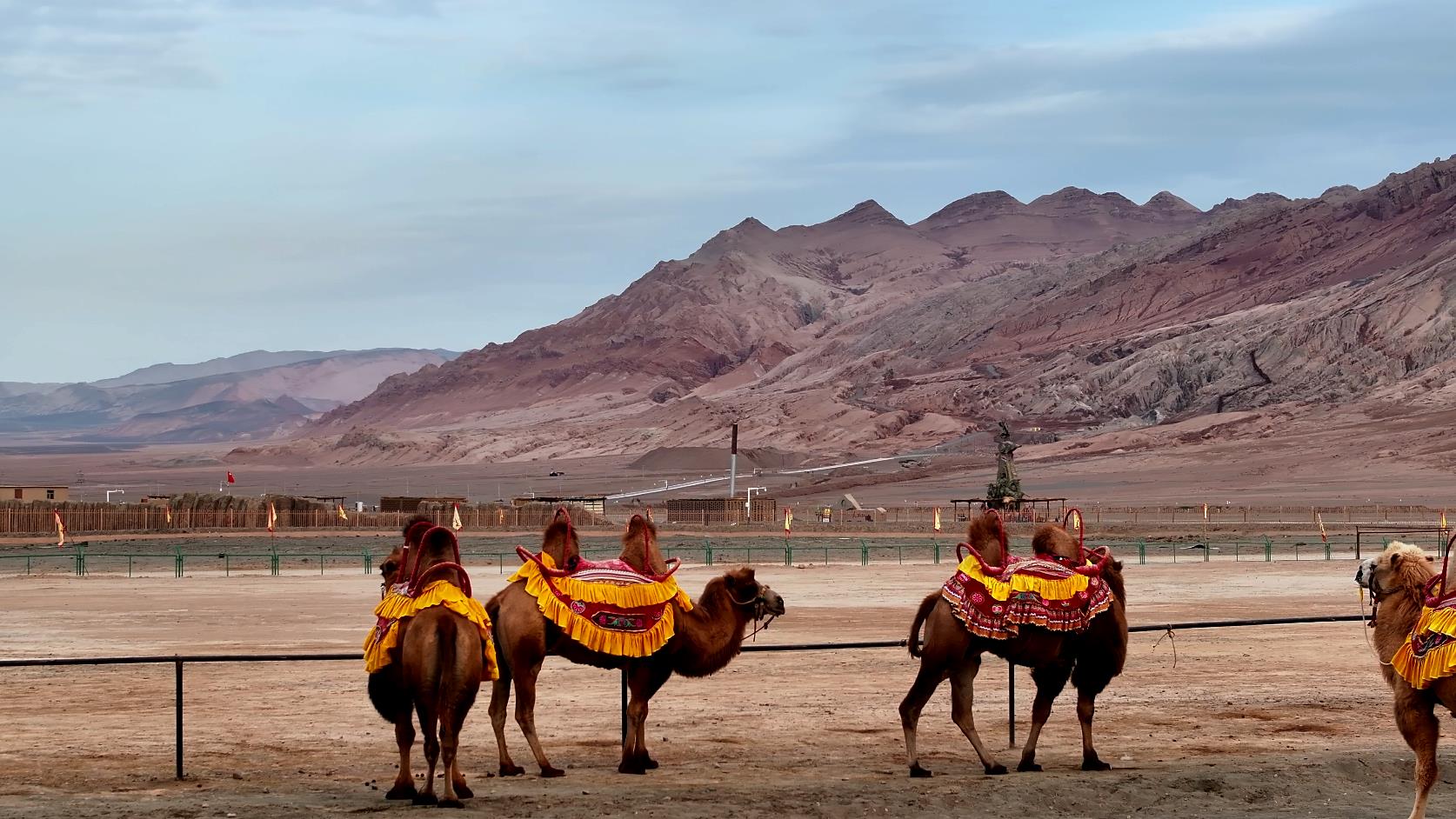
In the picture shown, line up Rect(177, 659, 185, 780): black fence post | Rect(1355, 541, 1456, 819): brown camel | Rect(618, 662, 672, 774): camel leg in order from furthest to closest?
Rect(618, 662, 672, 774): camel leg < Rect(177, 659, 185, 780): black fence post < Rect(1355, 541, 1456, 819): brown camel

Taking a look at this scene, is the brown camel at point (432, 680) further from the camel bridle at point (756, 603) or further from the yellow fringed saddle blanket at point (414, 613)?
the camel bridle at point (756, 603)

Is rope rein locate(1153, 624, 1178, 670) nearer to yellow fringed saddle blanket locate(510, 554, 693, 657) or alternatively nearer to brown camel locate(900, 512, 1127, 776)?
brown camel locate(900, 512, 1127, 776)

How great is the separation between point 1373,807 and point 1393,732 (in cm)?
377

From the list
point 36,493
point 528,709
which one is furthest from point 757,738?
point 36,493

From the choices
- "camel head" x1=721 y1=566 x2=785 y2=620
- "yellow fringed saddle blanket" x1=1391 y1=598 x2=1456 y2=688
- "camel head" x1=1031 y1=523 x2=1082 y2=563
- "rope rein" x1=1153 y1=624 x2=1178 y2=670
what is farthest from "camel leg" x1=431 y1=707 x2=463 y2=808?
"rope rein" x1=1153 y1=624 x2=1178 y2=670

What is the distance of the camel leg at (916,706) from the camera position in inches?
525

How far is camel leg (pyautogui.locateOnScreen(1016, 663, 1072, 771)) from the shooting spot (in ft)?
44.8

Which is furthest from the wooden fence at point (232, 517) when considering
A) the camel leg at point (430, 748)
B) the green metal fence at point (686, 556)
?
the camel leg at point (430, 748)

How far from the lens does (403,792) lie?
12023 mm

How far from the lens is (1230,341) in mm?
161750

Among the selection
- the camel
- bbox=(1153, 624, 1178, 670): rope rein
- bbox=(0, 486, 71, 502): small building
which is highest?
bbox=(0, 486, 71, 502): small building

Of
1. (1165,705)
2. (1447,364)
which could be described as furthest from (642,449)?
(1165,705)

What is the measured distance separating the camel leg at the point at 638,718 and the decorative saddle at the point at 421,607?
151cm

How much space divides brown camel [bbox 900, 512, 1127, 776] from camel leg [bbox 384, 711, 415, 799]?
13.0 feet
